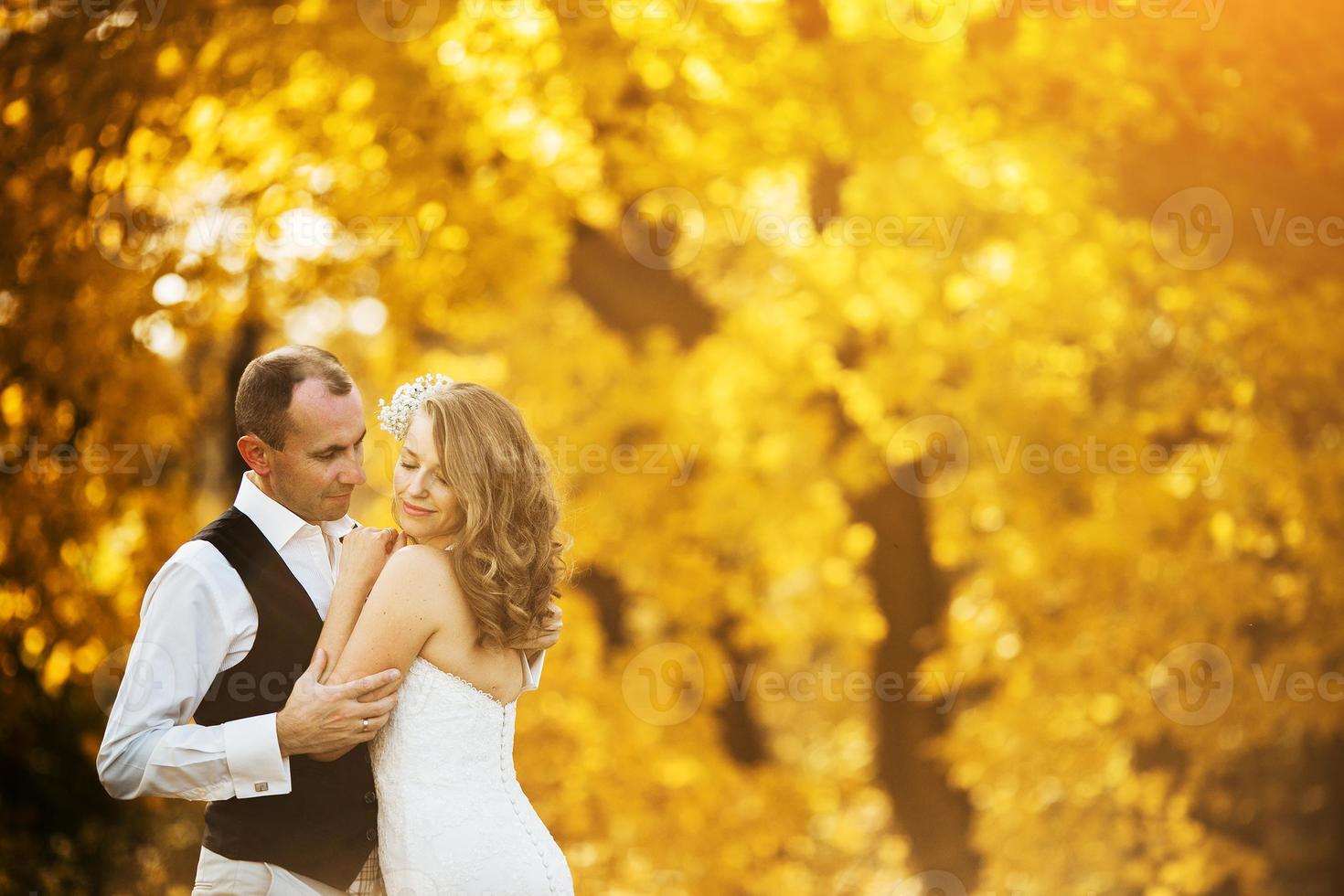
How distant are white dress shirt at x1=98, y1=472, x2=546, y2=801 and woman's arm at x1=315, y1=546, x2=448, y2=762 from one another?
6.5 inches

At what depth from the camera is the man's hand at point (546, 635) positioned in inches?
96.7

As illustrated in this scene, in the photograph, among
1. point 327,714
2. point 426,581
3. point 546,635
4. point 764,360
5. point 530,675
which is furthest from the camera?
point 764,360

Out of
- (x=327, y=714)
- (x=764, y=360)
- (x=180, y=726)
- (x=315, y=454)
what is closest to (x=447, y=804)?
(x=327, y=714)

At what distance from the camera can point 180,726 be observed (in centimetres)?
234

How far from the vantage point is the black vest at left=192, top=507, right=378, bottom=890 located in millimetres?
2383

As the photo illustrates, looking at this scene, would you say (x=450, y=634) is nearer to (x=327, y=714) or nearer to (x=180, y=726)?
(x=327, y=714)

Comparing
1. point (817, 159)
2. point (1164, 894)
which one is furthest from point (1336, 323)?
point (1164, 894)

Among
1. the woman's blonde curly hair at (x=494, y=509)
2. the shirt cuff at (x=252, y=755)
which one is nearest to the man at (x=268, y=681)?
the shirt cuff at (x=252, y=755)

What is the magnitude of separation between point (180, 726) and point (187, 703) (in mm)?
52

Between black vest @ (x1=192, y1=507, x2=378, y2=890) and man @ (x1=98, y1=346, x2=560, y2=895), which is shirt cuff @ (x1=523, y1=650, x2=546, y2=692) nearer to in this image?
man @ (x1=98, y1=346, x2=560, y2=895)

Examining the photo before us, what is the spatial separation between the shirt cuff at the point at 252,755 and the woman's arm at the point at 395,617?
0.12 meters

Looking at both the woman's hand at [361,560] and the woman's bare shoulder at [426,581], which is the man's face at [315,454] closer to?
the woman's hand at [361,560]

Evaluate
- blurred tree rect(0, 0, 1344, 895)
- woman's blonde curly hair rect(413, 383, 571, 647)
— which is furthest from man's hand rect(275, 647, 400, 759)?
blurred tree rect(0, 0, 1344, 895)

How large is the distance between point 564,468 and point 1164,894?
405cm
